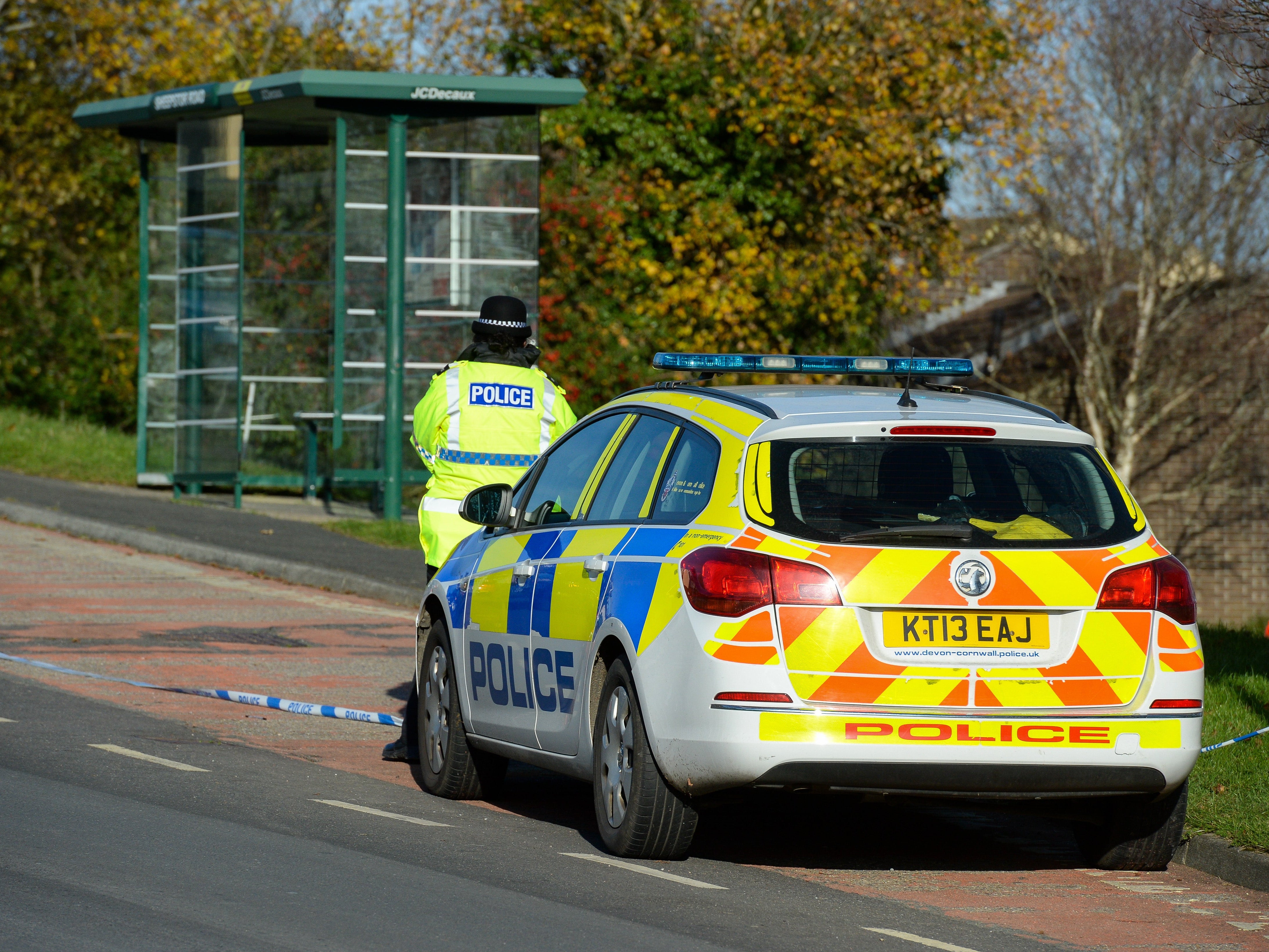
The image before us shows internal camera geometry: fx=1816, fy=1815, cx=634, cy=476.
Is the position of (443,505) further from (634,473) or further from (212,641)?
(212,641)

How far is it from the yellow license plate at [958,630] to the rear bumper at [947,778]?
14.8 inches

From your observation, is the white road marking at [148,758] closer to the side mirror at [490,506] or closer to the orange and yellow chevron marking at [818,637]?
the side mirror at [490,506]

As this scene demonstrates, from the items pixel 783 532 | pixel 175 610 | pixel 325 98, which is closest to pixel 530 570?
pixel 783 532

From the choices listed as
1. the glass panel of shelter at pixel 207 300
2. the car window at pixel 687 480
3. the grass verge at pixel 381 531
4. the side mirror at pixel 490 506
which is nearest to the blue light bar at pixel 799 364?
the car window at pixel 687 480

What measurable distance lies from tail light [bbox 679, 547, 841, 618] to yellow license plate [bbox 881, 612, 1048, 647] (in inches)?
8.0

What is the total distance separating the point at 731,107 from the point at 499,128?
6257mm

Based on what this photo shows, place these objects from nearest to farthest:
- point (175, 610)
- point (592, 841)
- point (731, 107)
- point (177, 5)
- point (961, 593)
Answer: point (961, 593), point (592, 841), point (175, 610), point (731, 107), point (177, 5)

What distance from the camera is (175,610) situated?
1324 cm

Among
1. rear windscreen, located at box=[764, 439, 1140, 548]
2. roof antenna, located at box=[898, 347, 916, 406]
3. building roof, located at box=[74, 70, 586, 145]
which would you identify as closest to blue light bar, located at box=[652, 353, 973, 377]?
roof antenna, located at box=[898, 347, 916, 406]

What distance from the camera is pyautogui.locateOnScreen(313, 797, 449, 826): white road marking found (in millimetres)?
6875

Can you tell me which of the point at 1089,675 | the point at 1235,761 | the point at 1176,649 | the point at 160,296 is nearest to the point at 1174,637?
the point at 1176,649

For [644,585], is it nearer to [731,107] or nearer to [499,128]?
[499,128]

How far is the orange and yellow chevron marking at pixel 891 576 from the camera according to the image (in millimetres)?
5660

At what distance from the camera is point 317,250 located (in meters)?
22.3
